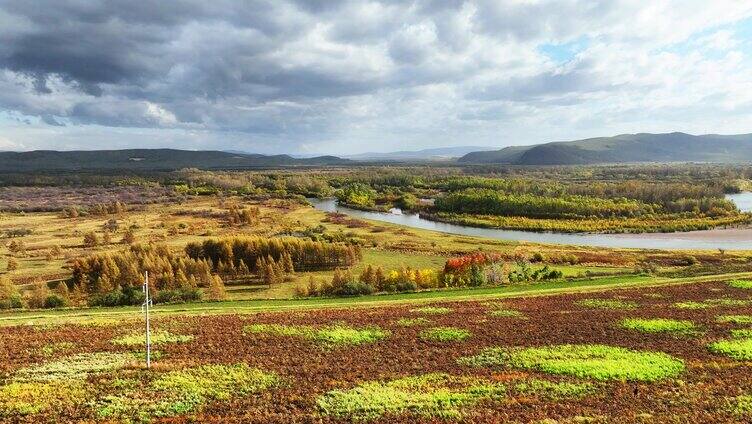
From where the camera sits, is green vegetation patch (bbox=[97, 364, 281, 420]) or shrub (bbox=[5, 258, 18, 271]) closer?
green vegetation patch (bbox=[97, 364, 281, 420])

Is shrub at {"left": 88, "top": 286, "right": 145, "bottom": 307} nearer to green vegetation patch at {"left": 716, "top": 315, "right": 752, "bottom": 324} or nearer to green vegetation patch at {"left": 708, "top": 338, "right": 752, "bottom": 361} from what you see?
green vegetation patch at {"left": 708, "top": 338, "right": 752, "bottom": 361}

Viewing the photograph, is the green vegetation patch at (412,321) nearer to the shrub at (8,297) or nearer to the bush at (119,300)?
the bush at (119,300)

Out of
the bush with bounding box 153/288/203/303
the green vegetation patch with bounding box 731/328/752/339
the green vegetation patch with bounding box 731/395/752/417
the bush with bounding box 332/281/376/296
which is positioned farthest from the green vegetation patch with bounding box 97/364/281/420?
the bush with bounding box 332/281/376/296

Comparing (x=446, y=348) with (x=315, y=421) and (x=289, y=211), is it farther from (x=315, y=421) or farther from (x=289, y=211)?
(x=289, y=211)

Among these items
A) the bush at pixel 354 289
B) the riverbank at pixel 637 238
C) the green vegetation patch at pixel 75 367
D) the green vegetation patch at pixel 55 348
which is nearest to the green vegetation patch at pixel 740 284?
the bush at pixel 354 289

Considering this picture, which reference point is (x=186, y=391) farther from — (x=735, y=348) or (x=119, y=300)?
(x=119, y=300)

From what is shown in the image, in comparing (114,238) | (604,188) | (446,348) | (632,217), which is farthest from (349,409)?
(604,188)

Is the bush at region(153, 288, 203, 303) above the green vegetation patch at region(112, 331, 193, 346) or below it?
below

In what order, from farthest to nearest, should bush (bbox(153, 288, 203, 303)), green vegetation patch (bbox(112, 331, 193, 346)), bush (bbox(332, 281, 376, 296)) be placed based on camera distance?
bush (bbox(332, 281, 376, 296))
bush (bbox(153, 288, 203, 303))
green vegetation patch (bbox(112, 331, 193, 346))
